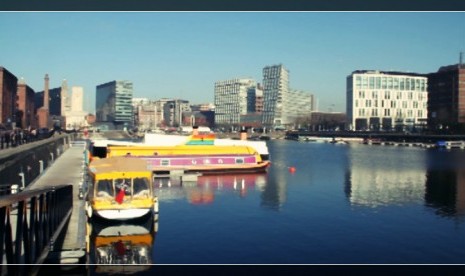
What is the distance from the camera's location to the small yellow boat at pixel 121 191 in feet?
50.5

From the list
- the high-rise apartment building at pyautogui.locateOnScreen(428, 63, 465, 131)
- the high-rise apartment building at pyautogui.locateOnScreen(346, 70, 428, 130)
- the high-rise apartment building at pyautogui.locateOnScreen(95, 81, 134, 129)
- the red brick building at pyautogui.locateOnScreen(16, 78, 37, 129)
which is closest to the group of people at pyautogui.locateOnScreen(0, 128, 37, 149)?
the high-rise apartment building at pyautogui.locateOnScreen(95, 81, 134, 129)

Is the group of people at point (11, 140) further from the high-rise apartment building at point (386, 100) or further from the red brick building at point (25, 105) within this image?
the high-rise apartment building at point (386, 100)

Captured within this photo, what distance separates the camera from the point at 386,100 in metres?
105

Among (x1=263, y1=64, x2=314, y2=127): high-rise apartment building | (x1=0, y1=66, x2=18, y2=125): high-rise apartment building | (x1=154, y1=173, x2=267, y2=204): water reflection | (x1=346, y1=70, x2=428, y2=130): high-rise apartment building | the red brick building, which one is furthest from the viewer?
(x1=346, y1=70, x2=428, y2=130): high-rise apartment building

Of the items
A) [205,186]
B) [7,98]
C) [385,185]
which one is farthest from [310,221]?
[7,98]

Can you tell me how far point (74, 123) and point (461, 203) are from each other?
6932cm

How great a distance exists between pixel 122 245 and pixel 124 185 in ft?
7.10

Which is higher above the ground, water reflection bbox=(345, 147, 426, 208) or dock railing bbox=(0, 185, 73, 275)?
dock railing bbox=(0, 185, 73, 275)

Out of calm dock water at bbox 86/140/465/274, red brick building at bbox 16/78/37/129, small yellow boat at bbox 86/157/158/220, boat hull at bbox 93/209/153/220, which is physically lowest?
calm dock water at bbox 86/140/465/274

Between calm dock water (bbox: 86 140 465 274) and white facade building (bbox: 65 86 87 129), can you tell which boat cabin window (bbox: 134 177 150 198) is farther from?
white facade building (bbox: 65 86 87 129)

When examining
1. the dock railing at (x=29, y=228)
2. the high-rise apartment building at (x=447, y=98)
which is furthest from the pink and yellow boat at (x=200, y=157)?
the high-rise apartment building at (x=447, y=98)

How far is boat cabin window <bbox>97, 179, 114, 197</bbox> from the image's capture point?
51.8ft

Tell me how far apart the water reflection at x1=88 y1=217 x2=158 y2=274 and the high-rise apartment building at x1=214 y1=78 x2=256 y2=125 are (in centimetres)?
5848

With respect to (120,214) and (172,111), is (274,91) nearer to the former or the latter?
(172,111)
